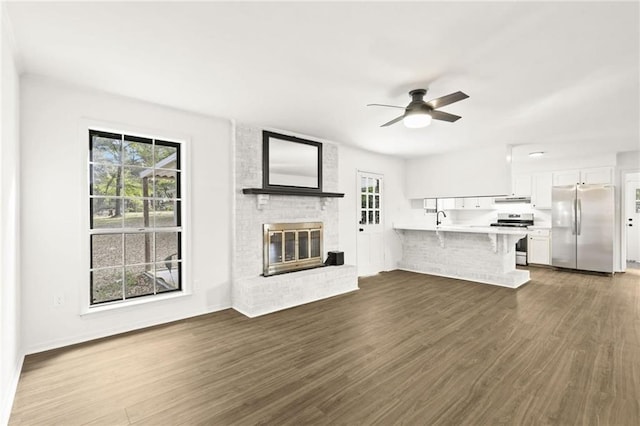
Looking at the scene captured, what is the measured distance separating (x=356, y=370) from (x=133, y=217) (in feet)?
9.63

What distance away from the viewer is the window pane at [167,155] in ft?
11.9

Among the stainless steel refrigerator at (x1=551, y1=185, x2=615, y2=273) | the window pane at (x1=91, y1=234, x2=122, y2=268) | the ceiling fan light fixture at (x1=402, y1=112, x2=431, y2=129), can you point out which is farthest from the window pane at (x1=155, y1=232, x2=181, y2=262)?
the stainless steel refrigerator at (x1=551, y1=185, x2=615, y2=273)

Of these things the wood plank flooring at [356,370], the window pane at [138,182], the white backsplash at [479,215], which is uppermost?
the window pane at [138,182]

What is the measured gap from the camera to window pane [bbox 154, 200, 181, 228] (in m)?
3.62

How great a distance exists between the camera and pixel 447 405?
2.00 meters

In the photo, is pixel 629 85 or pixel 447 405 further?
pixel 629 85

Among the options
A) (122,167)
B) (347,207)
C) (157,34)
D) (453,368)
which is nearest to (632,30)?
(453,368)

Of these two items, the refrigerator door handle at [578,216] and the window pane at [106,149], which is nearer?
the window pane at [106,149]

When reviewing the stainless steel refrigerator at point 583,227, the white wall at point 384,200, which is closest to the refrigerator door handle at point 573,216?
the stainless steel refrigerator at point 583,227

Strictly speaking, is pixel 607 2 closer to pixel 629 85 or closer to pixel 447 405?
pixel 629 85

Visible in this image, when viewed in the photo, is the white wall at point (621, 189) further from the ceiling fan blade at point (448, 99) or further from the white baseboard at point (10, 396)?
the white baseboard at point (10, 396)

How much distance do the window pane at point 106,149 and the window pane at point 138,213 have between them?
1.58ft

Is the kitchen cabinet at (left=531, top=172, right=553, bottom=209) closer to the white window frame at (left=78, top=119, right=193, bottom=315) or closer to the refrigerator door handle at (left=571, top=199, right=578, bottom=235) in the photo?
the refrigerator door handle at (left=571, top=199, right=578, bottom=235)

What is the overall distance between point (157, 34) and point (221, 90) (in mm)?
960
